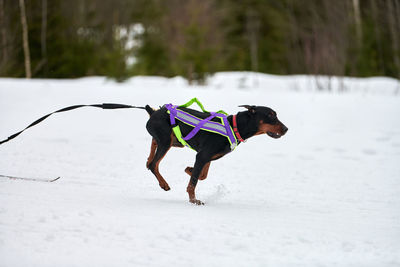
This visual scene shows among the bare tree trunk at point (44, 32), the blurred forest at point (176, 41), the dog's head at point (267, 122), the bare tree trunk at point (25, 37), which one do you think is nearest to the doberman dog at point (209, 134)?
the dog's head at point (267, 122)

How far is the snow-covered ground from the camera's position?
3.80 metres

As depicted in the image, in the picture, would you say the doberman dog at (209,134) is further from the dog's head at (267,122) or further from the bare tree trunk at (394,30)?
the bare tree trunk at (394,30)

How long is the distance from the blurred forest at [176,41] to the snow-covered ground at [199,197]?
17.3 ft

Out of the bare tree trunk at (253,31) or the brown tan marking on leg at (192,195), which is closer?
the brown tan marking on leg at (192,195)

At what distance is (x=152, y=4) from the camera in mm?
31469

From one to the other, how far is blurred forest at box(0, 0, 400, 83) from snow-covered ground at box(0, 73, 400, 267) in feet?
17.3

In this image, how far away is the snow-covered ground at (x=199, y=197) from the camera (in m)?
3.80

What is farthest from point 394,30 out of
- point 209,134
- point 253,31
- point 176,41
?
point 253,31

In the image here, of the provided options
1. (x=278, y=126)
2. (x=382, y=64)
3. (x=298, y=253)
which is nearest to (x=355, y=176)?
(x=278, y=126)

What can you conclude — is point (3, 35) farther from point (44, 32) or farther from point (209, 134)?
point (209, 134)

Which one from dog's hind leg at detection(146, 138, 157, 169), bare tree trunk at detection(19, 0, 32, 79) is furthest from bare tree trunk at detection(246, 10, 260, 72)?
dog's hind leg at detection(146, 138, 157, 169)

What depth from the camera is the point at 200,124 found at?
203 inches

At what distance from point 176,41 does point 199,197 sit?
60.6 feet

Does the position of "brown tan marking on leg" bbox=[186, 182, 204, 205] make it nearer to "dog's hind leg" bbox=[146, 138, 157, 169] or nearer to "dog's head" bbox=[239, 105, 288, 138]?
"dog's hind leg" bbox=[146, 138, 157, 169]
